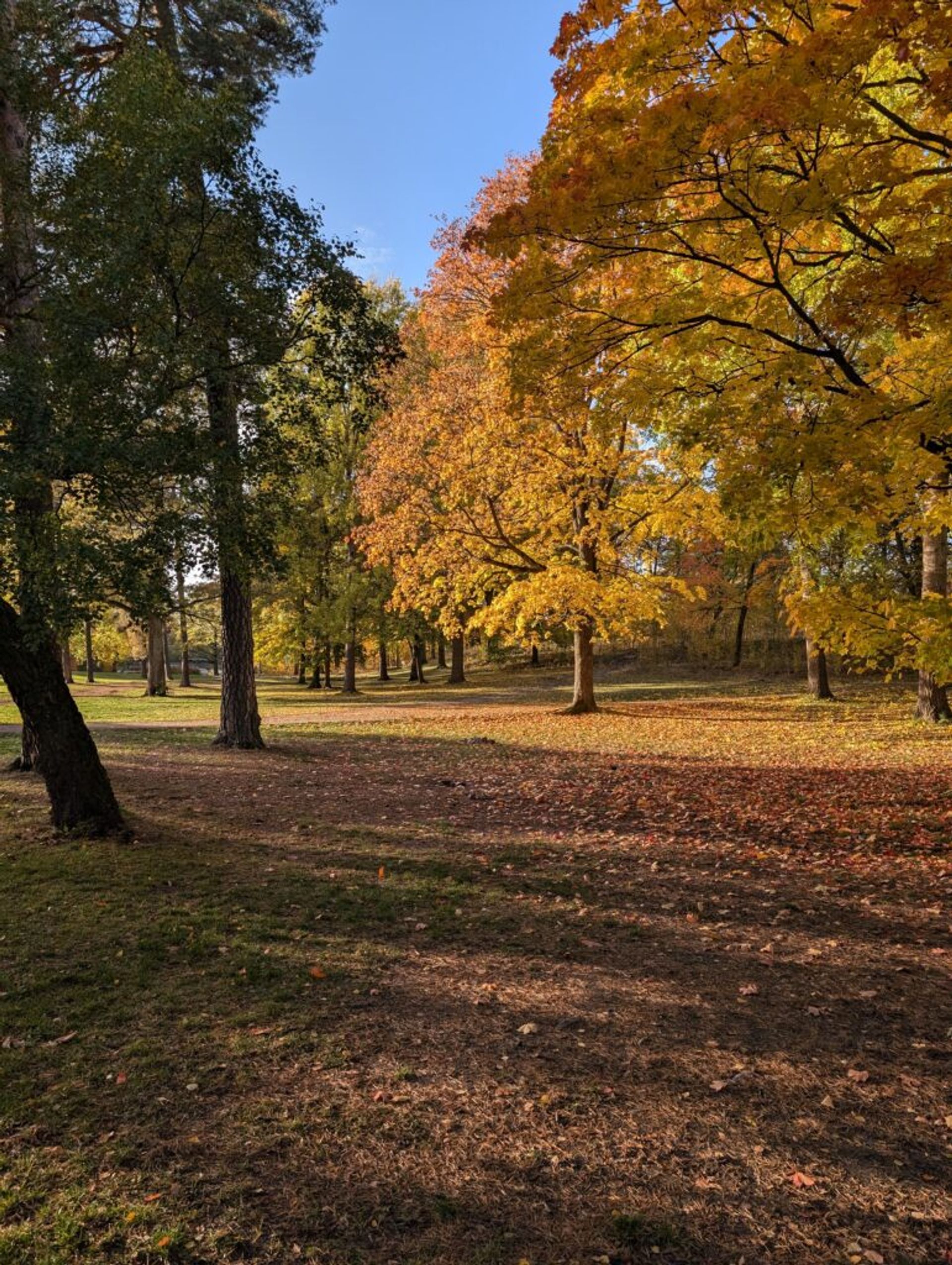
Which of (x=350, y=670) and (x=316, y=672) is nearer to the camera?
(x=350, y=670)

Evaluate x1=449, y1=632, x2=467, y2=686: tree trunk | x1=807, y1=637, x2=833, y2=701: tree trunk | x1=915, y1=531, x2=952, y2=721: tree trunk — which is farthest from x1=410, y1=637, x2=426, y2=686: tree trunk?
x1=915, y1=531, x2=952, y2=721: tree trunk

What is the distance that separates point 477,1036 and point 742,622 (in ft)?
101

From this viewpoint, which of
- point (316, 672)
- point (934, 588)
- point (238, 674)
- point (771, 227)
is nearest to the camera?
point (771, 227)

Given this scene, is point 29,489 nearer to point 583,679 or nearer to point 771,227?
point 771,227

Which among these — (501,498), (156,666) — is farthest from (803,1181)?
(156,666)

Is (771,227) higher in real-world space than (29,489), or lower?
higher

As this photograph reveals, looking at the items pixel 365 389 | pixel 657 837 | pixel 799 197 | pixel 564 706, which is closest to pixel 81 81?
pixel 365 389

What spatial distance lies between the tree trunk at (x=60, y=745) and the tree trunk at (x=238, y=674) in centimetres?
553

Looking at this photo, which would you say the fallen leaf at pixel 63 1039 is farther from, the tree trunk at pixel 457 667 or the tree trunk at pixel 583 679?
the tree trunk at pixel 457 667

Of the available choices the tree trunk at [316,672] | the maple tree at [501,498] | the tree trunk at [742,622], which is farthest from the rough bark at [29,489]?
the tree trunk at [742,622]

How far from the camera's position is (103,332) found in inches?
230

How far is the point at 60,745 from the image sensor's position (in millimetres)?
6598

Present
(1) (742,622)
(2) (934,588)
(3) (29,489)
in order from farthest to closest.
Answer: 1. (1) (742,622)
2. (2) (934,588)
3. (3) (29,489)

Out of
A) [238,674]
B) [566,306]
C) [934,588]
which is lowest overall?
[238,674]
